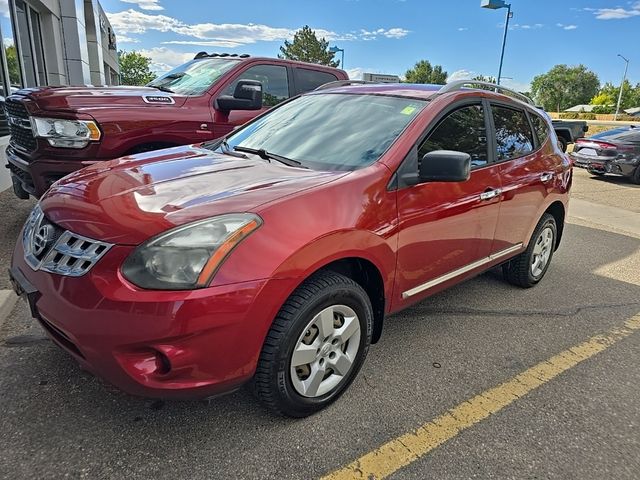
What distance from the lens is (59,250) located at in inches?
82.1

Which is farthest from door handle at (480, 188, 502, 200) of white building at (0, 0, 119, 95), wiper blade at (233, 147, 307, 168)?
white building at (0, 0, 119, 95)

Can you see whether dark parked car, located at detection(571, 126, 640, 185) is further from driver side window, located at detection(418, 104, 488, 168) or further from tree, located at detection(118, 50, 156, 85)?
tree, located at detection(118, 50, 156, 85)

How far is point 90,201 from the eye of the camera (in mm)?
2250

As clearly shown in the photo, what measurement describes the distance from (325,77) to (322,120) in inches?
140

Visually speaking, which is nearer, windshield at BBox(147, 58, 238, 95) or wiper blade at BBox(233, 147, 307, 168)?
wiper blade at BBox(233, 147, 307, 168)

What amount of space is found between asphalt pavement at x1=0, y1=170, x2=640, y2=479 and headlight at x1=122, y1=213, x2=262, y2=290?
84 centimetres

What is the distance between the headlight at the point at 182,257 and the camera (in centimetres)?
188

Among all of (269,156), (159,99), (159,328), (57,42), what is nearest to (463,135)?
(269,156)

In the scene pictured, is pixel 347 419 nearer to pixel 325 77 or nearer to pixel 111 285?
pixel 111 285

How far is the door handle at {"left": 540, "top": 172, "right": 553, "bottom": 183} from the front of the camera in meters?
3.98

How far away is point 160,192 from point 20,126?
3.32m

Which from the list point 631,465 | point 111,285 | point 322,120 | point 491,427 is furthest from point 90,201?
point 631,465

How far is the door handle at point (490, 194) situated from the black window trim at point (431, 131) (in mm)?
178

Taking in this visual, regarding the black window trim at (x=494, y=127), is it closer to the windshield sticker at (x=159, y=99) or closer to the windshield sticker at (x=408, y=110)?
the windshield sticker at (x=408, y=110)
